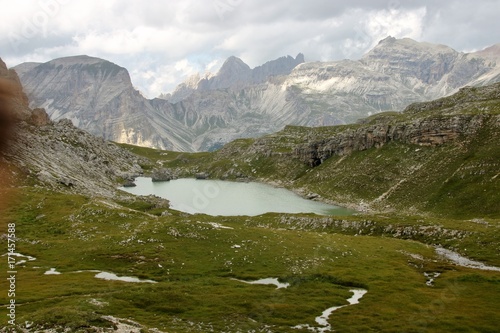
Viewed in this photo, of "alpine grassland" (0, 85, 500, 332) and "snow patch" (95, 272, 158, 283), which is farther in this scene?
"snow patch" (95, 272, 158, 283)

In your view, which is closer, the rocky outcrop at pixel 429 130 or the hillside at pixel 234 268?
the hillside at pixel 234 268

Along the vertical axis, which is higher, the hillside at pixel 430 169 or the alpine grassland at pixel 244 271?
the hillside at pixel 430 169

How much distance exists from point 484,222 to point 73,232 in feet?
293

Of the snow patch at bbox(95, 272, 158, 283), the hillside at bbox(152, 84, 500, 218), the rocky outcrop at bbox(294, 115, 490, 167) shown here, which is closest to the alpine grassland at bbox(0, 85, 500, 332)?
the snow patch at bbox(95, 272, 158, 283)

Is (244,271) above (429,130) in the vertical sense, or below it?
below

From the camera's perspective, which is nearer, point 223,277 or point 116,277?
point 116,277

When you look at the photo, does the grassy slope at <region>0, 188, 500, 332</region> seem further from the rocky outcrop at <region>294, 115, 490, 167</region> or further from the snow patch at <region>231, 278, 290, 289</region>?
the rocky outcrop at <region>294, 115, 490, 167</region>

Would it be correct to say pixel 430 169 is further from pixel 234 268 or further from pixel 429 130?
pixel 234 268

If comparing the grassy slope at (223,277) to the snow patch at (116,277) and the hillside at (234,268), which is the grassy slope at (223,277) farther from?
the snow patch at (116,277)

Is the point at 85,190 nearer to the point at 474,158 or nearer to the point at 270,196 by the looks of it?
the point at 270,196

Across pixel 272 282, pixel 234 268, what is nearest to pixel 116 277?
pixel 234 268

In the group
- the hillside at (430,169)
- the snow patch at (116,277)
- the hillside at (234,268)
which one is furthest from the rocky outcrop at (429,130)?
the snow patch at (116,277)

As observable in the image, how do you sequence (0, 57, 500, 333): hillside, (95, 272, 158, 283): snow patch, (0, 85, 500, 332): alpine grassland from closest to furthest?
1. (0, 57, 500, 333): hillside
2. (0, 85, 500, 332): alpine grassland
3. (95, 272, 158, 283): snow patch

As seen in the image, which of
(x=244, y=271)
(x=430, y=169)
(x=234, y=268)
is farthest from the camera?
(x=430, y=169)
